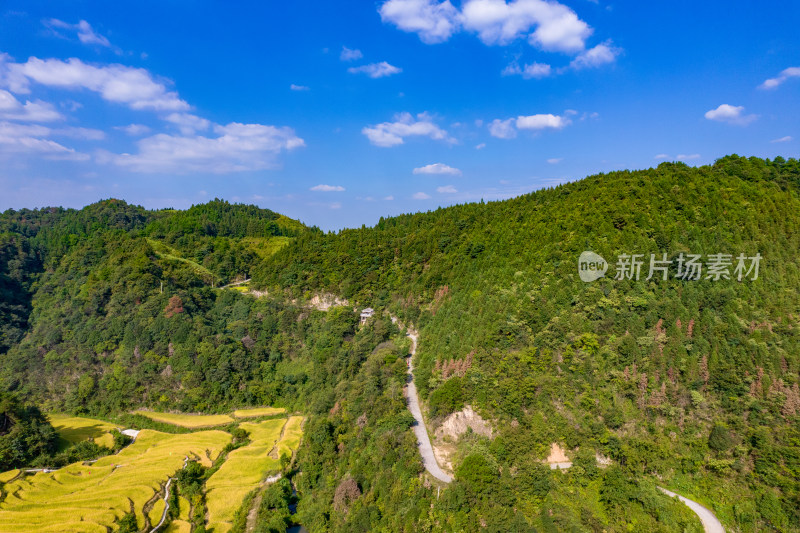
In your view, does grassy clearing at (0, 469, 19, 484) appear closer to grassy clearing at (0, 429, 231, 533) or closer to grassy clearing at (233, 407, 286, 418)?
grassy clearing at (0, 429, 231, 533)

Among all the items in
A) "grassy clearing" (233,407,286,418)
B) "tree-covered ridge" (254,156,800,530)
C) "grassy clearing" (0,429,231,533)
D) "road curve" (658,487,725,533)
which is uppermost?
"tree-covered ridge" (254,156,800,530)

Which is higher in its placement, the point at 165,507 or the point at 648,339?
the point at 648,339

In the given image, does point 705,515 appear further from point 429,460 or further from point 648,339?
point 429,460

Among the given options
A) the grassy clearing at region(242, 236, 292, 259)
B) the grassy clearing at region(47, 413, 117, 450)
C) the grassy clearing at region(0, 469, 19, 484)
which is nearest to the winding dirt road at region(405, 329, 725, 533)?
the grassy clearing at region(47, 413, 117, 450)

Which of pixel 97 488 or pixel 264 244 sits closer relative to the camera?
pixel 97 488

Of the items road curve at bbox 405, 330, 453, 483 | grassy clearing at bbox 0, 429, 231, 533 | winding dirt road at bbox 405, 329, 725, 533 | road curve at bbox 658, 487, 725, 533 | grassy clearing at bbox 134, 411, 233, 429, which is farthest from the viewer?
→ grassy clearing at bbox 134, 411, 233, 429

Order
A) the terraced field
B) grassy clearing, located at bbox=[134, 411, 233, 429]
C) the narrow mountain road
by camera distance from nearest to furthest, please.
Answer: the narrow mountain road
the terraced field
grassy clearing, located at bbox=[134, 411, 233, 429]

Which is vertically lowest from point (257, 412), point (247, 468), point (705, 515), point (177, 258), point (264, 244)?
point (247, 468)

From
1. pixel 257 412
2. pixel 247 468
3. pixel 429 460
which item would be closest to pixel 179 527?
pixel 247 468
